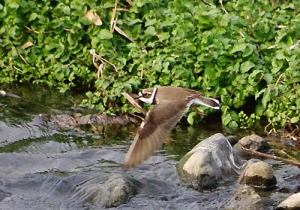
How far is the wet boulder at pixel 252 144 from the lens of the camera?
22.8 feet

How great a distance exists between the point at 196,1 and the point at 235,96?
1.53 meters

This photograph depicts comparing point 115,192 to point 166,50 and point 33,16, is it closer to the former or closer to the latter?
point 166,50

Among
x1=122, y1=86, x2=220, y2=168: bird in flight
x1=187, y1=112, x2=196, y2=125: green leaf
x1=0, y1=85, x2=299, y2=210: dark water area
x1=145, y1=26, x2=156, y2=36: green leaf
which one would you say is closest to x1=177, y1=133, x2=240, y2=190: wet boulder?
x1=0, y1=85, x2=299, y2=210: dark water area

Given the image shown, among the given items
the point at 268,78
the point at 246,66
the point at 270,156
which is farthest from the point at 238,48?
the point at 270,156

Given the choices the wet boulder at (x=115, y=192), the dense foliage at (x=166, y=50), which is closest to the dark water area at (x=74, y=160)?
the wet boulder at (x=115, y=192)

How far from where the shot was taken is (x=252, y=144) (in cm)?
699

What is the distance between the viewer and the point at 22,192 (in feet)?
20.2

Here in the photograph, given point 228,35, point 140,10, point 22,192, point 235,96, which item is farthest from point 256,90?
point 22,192

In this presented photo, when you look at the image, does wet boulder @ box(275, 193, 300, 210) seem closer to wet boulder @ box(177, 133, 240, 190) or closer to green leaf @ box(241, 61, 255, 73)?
wet boulder @ box(177, 133, 240, 190)

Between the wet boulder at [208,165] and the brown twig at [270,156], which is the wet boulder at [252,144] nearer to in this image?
the brown twig at [270,156]

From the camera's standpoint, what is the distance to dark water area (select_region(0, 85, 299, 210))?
238 inches

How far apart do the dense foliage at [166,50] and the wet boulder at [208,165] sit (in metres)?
0.89

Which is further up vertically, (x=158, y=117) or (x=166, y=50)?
(x=166, y=50)

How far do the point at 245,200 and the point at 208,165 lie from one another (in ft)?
2.23
